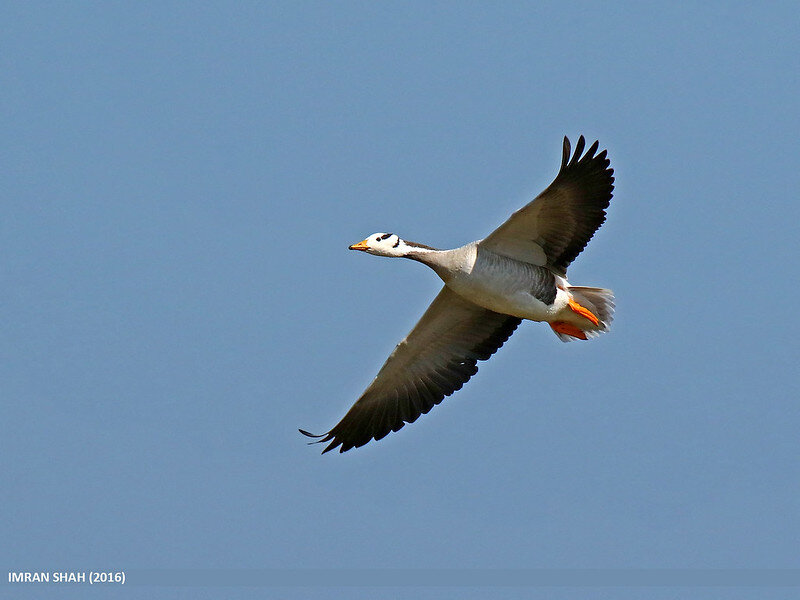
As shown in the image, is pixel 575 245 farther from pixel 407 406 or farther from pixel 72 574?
pixel 72 574

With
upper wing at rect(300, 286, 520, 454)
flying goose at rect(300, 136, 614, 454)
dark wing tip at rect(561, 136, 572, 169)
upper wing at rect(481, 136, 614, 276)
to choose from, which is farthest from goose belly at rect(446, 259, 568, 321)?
dark wing tip at rect(561, 136, 572, 169)

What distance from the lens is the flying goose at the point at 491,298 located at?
41.4 feet

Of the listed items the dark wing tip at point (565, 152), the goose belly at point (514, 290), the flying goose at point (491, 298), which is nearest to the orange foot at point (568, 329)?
the flying goose at point (491, 298)

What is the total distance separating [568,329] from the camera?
14125mm

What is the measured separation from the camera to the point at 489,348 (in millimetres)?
14391

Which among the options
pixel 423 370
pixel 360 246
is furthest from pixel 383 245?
pixel 423 370

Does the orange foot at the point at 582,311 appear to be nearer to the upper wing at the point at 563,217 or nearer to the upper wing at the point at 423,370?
the upper wing at the point at 563,217

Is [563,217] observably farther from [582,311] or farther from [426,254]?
[426,254]

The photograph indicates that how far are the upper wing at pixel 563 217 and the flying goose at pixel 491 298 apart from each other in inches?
0.4

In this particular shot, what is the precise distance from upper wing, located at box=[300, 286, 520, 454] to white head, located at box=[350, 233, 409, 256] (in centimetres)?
135

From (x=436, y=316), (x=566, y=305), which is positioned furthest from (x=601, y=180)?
(x=436, y=316)

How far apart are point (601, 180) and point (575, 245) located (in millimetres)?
908

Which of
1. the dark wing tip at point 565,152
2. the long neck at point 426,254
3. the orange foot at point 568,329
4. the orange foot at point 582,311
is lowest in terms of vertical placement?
the orange foot at point 582,311

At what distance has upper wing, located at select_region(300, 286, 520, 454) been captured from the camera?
14164mm
